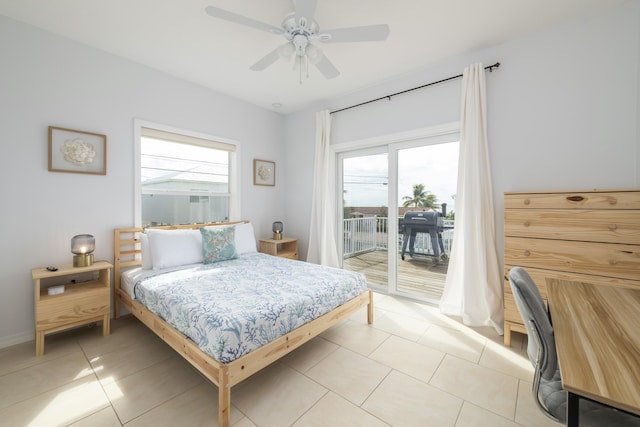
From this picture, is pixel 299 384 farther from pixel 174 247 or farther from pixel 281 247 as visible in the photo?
pixel 281 247

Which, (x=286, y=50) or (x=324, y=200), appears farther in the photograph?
(x=324, y=200)

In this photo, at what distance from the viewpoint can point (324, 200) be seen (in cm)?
399

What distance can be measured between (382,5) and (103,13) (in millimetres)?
2305

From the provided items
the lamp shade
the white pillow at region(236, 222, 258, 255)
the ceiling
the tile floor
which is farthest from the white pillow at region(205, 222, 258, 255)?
the ceiling

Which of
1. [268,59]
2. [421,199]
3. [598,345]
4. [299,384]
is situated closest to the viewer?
[598,345]

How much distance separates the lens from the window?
3.15 metres

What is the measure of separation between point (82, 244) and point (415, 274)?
369 centimetres

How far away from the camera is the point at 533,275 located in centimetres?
214

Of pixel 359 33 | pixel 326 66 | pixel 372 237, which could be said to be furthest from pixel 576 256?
pixel 326 66

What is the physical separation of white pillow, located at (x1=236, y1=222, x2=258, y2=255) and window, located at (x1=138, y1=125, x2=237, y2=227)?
0.52 metres

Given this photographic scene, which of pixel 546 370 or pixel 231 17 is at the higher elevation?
pixel 231 17

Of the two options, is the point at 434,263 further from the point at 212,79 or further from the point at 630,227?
the point at 212,79

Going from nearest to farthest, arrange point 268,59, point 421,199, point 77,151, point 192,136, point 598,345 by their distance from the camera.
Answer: point 598,345, point 268,59, point 77,151, point 421,199, point 192,136

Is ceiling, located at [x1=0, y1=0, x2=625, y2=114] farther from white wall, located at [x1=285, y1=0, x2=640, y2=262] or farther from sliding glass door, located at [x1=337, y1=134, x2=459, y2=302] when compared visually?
sliding glass door, located at [x1=337, y1=134, x2=459, y2=302]
